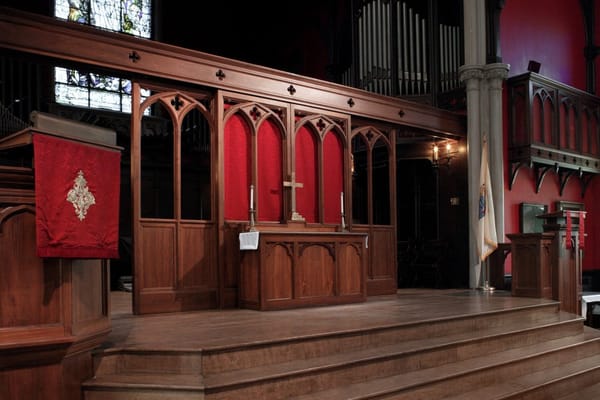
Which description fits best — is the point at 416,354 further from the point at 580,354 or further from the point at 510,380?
the point at 580,354

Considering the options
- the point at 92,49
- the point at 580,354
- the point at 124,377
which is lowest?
the point at 580,354

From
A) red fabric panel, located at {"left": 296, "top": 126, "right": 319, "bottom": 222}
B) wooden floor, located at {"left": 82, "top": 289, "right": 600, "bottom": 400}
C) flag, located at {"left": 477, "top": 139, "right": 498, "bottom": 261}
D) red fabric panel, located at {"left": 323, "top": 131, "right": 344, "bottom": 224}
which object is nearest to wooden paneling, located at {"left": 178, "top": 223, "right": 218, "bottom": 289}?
wooden floor, located at {"left": 82, "top": 289, "right": 600, "bottom": 400}

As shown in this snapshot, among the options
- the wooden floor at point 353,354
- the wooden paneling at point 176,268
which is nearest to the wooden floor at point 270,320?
the wooden floor at point 353,354

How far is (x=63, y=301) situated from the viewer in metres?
3.32

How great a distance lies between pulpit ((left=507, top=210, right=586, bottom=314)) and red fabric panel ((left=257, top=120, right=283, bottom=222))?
9.91 ft

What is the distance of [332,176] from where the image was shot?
743cm

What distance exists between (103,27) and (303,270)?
7.59 m

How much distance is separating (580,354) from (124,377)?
422 cm

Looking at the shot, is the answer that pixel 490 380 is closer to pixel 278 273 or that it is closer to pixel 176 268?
pixel 278 273

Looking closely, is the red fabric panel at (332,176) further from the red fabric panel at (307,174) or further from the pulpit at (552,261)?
the pulpit at (552,261)

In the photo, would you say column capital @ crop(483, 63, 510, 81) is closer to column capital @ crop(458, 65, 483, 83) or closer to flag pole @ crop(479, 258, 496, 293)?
column capital @ crop(458, 65, 483, 83)

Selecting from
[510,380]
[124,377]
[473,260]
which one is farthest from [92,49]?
[473,260]

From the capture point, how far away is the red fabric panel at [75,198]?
10.5 ft

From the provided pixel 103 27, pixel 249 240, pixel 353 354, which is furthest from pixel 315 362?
pixel 103 27
